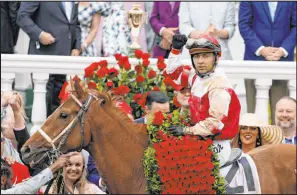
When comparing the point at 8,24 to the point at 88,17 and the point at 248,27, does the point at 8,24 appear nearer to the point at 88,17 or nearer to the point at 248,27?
the point at 88,17

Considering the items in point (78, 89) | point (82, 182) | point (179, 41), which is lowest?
point (82, 182)

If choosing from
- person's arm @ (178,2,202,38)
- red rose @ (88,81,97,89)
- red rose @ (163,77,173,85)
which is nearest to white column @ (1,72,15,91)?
red rose @ (88,81,97,89)

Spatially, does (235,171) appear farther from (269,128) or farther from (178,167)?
(269,128)

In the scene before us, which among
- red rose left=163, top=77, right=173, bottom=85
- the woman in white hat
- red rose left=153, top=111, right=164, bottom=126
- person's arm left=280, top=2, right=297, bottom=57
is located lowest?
the woman in white hat

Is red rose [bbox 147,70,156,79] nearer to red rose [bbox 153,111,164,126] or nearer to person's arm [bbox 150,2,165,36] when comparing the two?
person's arm [bbox 150,2,165,36]

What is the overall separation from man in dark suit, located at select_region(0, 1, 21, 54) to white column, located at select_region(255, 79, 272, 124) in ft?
10.2

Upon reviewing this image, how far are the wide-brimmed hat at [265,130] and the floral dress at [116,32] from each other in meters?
2.48

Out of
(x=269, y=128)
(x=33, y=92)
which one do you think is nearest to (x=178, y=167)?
(x=269, y=128)

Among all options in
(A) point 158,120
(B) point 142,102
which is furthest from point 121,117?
(B) point 142,102

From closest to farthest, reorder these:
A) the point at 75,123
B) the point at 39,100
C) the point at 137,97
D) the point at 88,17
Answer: the point at 75,123, the point at 137,97, the point at 39,100, the point at 88,17

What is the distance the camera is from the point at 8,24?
14234mm

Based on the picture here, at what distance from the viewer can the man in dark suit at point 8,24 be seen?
14.1m

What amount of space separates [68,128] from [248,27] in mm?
4337

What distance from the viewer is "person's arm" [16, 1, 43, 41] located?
1349cm
